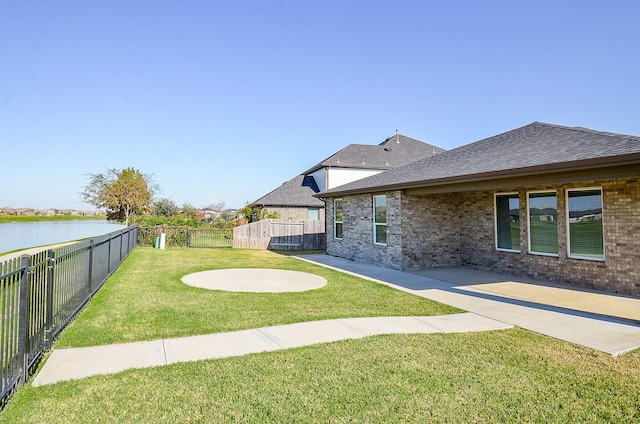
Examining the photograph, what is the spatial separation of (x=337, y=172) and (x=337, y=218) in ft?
31.4

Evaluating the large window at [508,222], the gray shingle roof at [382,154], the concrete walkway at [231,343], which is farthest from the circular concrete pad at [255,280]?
the gray shingle roof at [382,154]

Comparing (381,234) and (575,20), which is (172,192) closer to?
(381,234)

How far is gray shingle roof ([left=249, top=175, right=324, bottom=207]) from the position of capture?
25938mm

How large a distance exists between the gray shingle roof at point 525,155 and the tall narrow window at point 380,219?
63 cm

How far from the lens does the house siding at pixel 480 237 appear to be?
814cm

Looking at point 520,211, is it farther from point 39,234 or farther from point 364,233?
point 39,234

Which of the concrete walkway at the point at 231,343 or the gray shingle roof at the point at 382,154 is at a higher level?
the gray shingle roof at the point at 382,154

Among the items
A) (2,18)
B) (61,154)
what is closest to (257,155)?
(61,154)

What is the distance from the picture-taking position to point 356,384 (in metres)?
3.63

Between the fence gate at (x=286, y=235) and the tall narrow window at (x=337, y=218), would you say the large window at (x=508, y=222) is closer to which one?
the tall narrow window at (x=337, y=218)

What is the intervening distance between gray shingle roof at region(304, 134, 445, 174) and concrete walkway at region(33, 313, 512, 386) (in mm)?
19813

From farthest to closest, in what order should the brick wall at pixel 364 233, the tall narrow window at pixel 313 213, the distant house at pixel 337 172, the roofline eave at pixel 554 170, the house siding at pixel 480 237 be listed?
the tall narrow window at pixel 313 213 < the distant house at pixel 337 172 < the brick wall at pixel 364 233 < the house siding at pixel 480 237 < the roofline eave at pixel 554 170

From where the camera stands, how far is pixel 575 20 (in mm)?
11109

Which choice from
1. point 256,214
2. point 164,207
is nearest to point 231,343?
point 256,214
